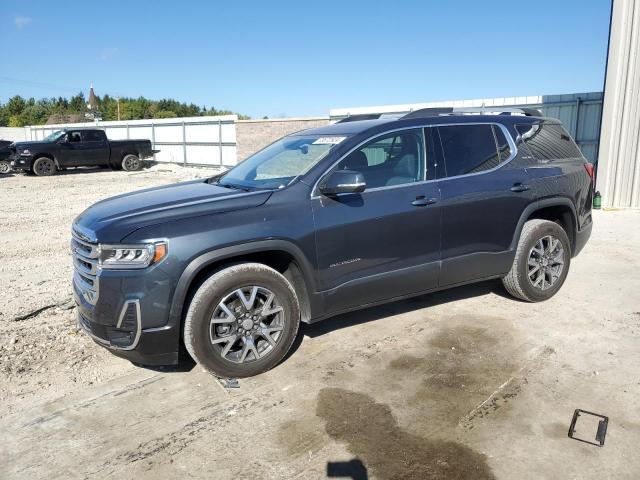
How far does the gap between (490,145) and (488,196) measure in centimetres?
55

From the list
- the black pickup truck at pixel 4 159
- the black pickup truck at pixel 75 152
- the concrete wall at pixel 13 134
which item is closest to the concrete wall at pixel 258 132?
the black pickup truck at pixel 75 152

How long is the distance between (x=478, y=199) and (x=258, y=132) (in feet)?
58.9

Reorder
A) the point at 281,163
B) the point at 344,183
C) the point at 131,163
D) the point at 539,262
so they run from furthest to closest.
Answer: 1. the point at 131,163
2. the point at 539,262
3. the point at 281,163
4. the point at 344,183

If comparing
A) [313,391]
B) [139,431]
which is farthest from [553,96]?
[139,431]

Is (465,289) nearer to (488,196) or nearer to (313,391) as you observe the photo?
(488,196)

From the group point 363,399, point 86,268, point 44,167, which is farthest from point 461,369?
point 44,167

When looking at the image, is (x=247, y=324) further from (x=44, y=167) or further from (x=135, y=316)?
(x=44, y=167)

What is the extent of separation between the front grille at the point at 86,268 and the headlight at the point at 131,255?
100 mm

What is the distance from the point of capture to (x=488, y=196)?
15.6 feet

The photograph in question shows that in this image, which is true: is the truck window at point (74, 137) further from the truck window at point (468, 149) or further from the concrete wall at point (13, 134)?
the concrete wall at point (13, 134)

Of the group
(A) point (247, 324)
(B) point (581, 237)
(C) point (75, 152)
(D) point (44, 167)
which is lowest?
(A) point (247, 324)

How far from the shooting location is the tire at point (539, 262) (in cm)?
512

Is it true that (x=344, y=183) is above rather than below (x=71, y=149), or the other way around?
above

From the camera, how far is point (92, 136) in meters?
21.5
